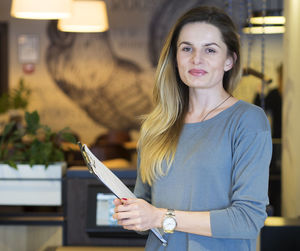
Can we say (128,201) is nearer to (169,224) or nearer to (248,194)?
(169,224)

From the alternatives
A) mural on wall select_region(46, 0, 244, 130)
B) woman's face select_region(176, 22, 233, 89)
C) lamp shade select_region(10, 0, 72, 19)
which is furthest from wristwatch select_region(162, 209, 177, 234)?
mural on wall select_region(46, 0, 244, 130)

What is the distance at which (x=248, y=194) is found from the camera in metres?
1.64

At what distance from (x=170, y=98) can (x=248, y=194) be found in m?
0.52

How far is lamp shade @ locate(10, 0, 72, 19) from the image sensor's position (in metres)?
4.90

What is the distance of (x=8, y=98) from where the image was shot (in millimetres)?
8891

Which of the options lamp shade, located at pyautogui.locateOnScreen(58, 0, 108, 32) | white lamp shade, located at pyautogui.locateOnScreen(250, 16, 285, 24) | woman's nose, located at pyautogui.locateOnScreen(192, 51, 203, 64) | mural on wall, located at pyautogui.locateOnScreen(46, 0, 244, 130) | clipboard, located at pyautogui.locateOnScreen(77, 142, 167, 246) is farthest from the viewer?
mural on wall, located at pyautogui.locateOnScreen(46, 0, 244, 130)

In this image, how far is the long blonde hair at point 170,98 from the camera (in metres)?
1.82

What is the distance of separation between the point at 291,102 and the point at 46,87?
20.0 ft

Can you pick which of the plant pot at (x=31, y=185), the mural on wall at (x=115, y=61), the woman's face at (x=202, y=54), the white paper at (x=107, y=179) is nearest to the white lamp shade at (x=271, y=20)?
the plant pot at (x=31, y=185)

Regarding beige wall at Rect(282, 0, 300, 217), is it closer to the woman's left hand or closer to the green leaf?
the green leaf

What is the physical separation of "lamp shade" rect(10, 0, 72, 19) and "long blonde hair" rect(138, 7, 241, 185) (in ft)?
10.4

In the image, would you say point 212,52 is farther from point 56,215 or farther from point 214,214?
point 56,215

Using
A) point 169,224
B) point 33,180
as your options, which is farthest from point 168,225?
point 33,180

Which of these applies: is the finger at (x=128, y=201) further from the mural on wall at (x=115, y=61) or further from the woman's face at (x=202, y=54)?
the mural on wall at (x=115, y=61)
